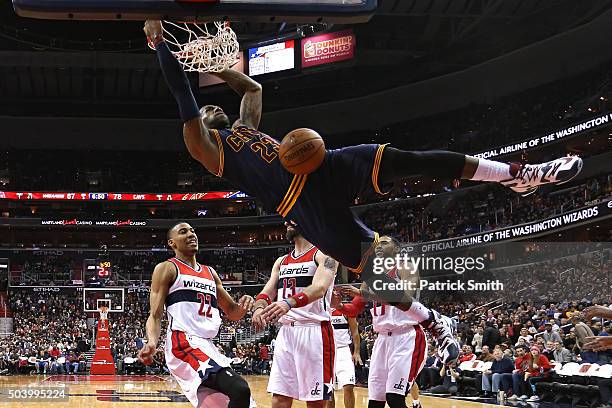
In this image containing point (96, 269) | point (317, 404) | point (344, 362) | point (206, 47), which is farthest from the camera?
point (96, 269)

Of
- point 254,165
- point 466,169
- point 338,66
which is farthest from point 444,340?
point 338,66

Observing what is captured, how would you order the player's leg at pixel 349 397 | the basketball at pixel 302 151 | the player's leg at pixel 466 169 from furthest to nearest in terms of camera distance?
the player's leg at pixel 349 397
the basketball at pixel 302 151
the player's leg at pixel 466 169

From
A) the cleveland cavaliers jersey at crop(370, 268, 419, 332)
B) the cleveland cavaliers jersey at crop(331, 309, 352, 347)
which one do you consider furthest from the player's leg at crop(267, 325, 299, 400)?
the cleveland cavaliers jersey at crop(331, 309, 352, 347)

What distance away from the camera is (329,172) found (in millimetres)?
4953

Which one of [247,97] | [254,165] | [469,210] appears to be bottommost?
[254,165]

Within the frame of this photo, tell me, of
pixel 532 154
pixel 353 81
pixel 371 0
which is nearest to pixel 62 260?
pixel 353 81

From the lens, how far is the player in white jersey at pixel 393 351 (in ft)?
24.9

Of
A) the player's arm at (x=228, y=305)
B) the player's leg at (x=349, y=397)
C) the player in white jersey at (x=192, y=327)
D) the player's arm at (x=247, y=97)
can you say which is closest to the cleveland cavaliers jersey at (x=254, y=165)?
the player's arm at (x=247, y=97)

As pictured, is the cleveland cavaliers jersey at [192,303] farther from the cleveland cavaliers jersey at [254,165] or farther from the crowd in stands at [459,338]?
the crowd in stands at [459,338]

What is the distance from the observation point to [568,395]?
13102mm

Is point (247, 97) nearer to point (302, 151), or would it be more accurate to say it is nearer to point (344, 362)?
point (302, 151)

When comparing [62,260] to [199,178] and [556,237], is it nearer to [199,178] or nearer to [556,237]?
[199,178]

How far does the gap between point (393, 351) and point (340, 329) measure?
2.78 metres

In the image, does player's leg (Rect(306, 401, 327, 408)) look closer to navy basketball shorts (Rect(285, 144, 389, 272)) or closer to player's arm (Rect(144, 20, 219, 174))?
navy basketball shorts (Rect(285, 144, 389, 272))
